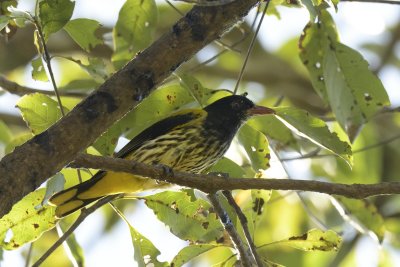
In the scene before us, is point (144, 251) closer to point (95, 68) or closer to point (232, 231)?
point (232, 231)

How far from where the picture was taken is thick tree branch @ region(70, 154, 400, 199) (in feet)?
8.56

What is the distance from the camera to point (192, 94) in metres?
3.36

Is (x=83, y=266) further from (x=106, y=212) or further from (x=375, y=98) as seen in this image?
(x=106, y=212)

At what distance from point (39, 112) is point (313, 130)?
0.98 m

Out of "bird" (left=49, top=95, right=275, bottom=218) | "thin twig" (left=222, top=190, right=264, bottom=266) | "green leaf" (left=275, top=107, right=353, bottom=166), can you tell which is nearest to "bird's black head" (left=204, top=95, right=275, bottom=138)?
"bird" (left=49, top=95, right=275, bottom=218)

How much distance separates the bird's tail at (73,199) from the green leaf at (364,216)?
41.9 inches

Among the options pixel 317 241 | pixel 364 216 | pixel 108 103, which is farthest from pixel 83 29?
pixel 364 216

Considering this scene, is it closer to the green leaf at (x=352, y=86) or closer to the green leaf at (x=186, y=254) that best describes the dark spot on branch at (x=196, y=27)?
the green leaf at (x=186, y=254)

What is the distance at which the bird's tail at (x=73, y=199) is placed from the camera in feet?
10.9

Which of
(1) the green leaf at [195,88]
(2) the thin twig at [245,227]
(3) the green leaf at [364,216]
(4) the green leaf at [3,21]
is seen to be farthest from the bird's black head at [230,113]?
(4) the green leaf at [3,21]

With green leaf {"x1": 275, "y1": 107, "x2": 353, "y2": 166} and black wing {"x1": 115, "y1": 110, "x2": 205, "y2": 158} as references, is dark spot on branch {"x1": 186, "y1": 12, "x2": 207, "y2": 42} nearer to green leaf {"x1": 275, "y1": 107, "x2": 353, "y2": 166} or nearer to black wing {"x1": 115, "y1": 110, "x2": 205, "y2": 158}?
green leaf {"x1": 275, "y1": 107, "x2": 353, "y2": 166}

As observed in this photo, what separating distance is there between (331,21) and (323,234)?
0.97m

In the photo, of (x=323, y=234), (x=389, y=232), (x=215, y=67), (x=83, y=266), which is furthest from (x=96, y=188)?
(x=215, y=67)

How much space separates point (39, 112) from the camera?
10.2 ft
